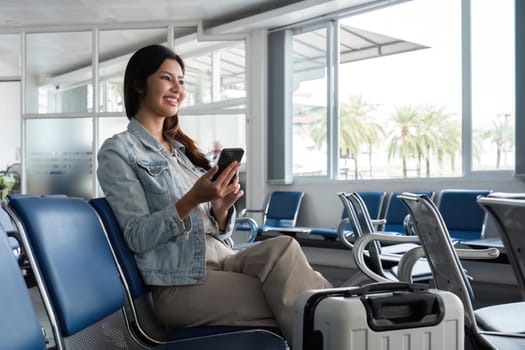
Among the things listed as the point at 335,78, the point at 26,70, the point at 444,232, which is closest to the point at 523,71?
the point at 335,78

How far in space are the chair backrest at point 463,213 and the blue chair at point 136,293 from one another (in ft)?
11.8

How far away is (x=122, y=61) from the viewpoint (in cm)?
780

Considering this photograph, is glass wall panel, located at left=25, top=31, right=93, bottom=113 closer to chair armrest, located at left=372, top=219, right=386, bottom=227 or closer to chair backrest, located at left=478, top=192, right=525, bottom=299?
chair armrest, located at left=372, top=219, right=386, bottom=227

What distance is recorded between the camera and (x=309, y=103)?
270 inches

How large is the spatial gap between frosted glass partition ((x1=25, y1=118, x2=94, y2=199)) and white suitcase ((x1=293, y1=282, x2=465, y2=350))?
719 cm

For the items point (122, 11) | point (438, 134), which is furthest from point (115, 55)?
point (438, 134)

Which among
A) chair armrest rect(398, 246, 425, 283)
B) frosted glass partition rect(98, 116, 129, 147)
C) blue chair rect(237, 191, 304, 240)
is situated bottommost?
blue chair rect(237, 191, 304, 240)

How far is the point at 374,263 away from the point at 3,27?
7011 millimetres

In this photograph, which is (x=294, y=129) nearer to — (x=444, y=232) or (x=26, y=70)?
(x=26, y=70)

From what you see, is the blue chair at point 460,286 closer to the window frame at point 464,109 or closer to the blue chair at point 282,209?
the window frame at point 464,109

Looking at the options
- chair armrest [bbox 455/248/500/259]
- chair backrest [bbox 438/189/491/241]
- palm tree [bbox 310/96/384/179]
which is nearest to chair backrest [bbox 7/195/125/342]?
chair armrest [bbox 455/248/500/259]

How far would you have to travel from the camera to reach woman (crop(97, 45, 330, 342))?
1.41 meters

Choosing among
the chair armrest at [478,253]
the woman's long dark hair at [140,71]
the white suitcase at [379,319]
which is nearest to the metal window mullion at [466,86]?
the chair armrest at [478,253]

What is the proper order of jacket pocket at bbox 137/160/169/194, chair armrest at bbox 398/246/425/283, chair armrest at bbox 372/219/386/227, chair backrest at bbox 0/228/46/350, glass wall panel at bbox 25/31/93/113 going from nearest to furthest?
chair backrest at bbox 0/228/46/350 → jacket pocket at bbox 137/160/169/194 → chair armrest at bbox 398/246/425/283 → chair armrest at bbox 372/219/386/227 → glass wall panel at bbox 25/31/93/113
